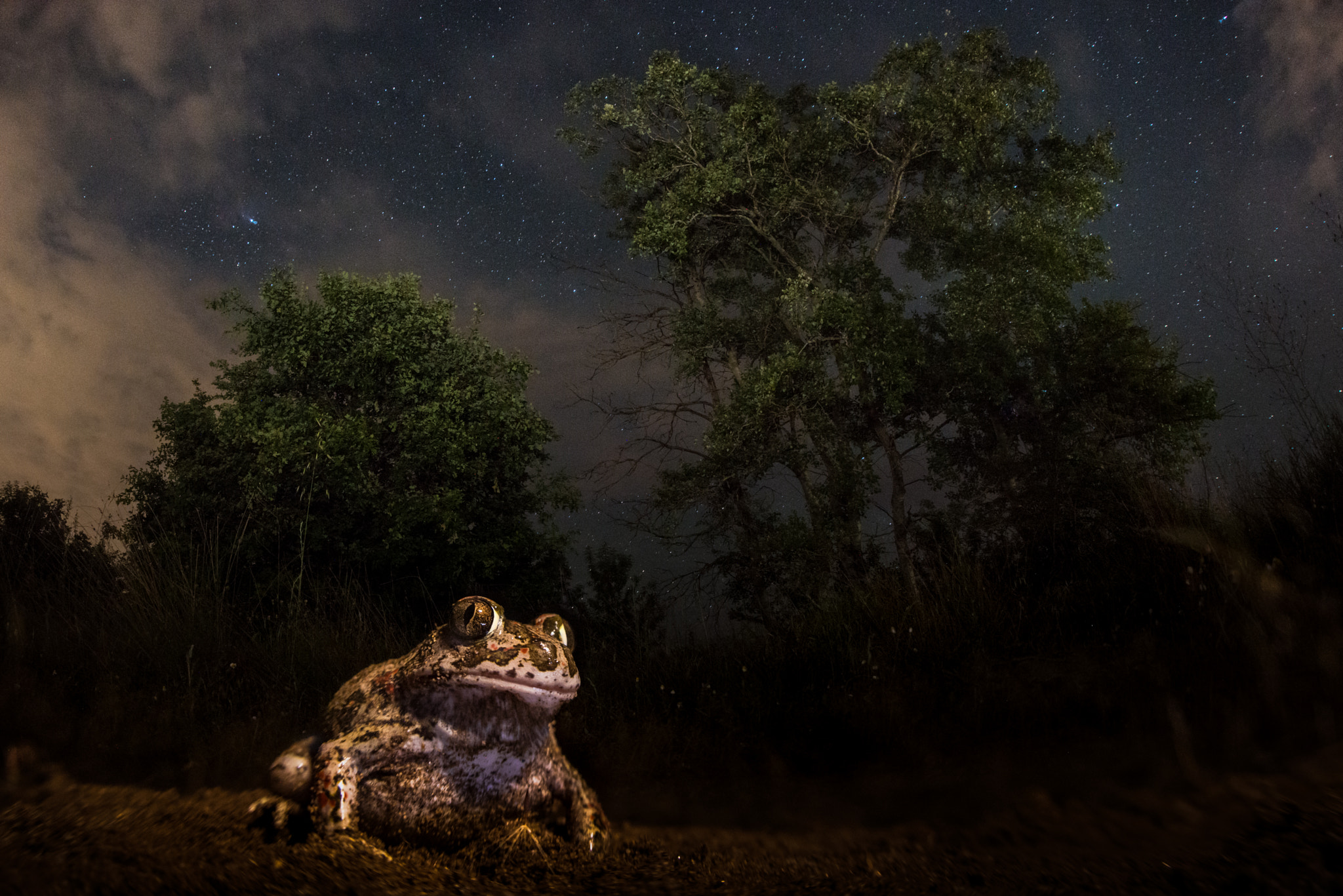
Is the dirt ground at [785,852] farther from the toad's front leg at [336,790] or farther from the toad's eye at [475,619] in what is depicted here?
the toad's eye at [475,619]

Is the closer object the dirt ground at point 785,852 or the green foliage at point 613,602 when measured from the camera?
the dirt ground at point 785,852

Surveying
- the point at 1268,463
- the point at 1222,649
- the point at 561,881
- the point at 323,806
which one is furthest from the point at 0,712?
the point at 1268,463

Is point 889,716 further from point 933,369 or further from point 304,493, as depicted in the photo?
point 304,493

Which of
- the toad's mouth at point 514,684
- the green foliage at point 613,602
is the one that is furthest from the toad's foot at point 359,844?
the green foliage at point 613,602

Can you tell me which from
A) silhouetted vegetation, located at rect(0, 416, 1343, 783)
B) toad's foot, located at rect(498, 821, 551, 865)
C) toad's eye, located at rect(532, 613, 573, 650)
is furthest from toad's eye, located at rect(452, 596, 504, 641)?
silhouetted vegetation, located at rect(0, 416, 1343, 783)

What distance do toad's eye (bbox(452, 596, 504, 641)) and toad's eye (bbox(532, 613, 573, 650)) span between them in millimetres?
195

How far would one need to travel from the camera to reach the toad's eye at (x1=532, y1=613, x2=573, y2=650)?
238 cm

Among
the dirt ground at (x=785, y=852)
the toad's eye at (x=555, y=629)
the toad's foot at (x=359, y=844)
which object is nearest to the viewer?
the dirt ground at (x=785, y=852)

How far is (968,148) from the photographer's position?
11.4 meters

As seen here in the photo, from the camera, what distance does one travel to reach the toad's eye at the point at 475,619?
217 cm

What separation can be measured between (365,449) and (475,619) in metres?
10.4

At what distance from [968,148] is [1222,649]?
1002 cm

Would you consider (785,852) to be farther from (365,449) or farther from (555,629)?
(365,449)

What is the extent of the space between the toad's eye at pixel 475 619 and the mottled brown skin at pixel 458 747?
13 millimetres
